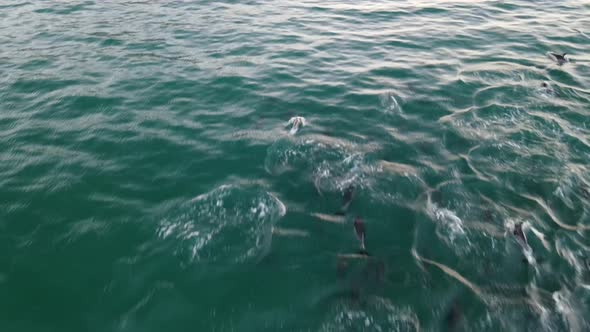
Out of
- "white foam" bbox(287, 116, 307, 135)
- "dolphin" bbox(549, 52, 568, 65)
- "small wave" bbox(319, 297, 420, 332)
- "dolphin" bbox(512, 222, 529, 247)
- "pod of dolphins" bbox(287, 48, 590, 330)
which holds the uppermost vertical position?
"dolphin" bbox(549, 52, 568, 65)

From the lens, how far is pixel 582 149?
7.79 m

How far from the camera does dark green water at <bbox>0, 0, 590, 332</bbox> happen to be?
501 cm

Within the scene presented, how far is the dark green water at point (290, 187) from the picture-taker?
5008 mm

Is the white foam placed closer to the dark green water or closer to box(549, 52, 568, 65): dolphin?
the dark green water

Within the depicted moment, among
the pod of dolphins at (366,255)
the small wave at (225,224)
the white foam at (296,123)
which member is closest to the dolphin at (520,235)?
the pod of dolphins at (366,255)

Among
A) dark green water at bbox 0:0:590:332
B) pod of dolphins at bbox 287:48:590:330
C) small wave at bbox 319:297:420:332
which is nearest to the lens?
small wave at bbox 319:297:420:332

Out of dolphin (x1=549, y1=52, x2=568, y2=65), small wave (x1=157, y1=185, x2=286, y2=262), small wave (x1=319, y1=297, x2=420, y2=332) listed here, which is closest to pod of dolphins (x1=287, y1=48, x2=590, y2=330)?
small wave (x1=319, y1=297, x2=420, y2=332)

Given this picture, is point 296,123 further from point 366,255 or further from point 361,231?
point 366,255

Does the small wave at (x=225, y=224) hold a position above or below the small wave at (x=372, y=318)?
above

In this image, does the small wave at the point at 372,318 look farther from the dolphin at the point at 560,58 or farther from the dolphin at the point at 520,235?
the dolphin at the point at 560,58

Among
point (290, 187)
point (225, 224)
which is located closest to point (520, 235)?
point (290, 187)

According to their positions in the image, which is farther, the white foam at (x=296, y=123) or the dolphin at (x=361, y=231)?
the white foam at (x=296, y=123)

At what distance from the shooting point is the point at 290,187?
698 centimetres

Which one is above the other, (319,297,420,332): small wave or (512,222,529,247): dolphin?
(512,222,529,247): dolphin
